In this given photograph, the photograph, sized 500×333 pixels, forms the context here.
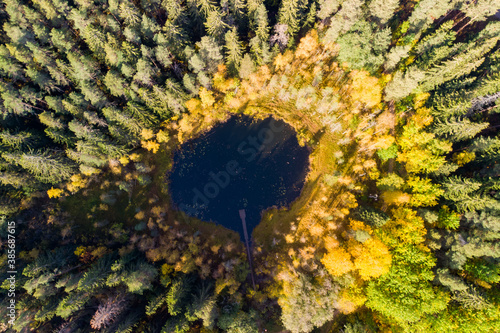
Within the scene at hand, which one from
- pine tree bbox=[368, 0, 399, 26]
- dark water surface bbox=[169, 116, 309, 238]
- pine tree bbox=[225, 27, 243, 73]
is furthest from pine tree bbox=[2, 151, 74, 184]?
pine tree bbox=[368, 0, 399, 26]

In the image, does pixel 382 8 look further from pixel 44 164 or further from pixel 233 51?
pixel 44 164

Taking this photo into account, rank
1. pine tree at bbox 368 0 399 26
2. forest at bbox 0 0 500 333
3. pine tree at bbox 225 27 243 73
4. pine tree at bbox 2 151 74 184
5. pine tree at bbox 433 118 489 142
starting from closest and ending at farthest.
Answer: forest at bbox 0 0 500 333 < pine tree at bbox 433 118 489 142 < pine tree at bbox 2 151 74 184 < pine tree at bbox 225 27 243 73 < pine tree at bbox 368 0 399 26

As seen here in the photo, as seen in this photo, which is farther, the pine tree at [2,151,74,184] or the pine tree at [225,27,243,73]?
the pine tree at [225,27,243,73]

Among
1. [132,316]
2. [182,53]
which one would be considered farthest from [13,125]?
[132,316]

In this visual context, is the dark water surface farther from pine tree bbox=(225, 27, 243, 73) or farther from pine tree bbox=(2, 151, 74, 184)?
pine tree bbox=(2, 151, 74, 184)

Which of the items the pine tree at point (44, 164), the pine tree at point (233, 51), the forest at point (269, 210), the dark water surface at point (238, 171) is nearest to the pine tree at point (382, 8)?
the forest at point (269, 210)

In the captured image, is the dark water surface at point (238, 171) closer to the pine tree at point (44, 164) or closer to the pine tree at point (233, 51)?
the pine tree at point (233, 51)
